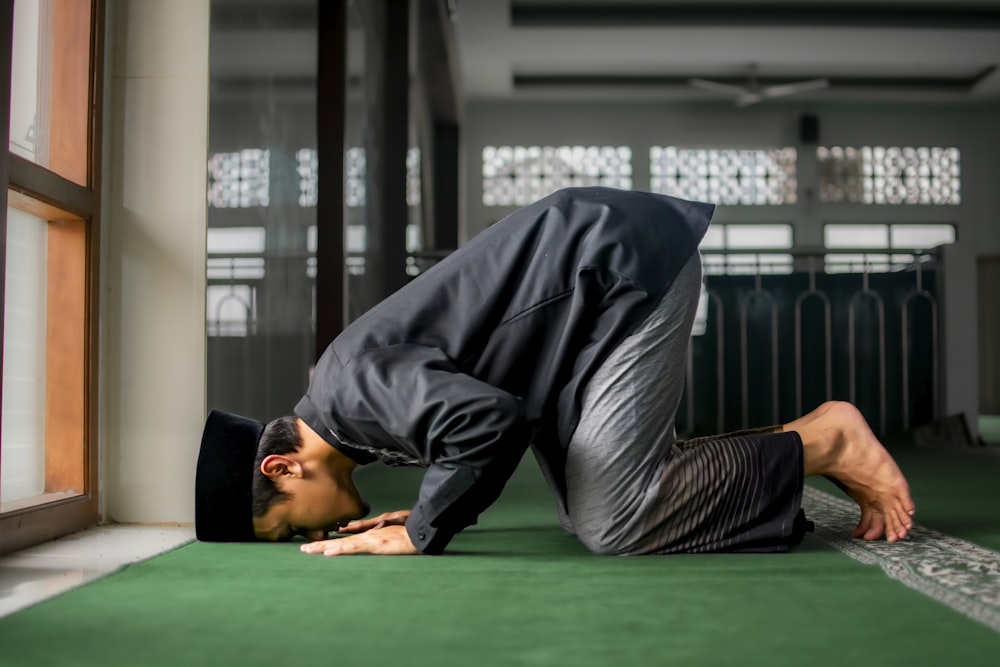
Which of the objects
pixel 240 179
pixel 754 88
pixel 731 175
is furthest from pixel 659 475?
pixel 731 175

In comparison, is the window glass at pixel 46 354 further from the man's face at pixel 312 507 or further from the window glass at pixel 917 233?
the window glass at pixel 917 233

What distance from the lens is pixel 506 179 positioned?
1110cm

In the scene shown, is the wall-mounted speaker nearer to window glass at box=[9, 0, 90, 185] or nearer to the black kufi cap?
window glass at box=[9, 0, 90, 185]

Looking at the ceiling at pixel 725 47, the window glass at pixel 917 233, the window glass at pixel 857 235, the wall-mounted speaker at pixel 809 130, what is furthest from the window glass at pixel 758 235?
the ceiling at pixel 725 47

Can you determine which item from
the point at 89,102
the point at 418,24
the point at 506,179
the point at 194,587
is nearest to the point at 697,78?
the point at 506,179

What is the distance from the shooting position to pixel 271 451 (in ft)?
6.40

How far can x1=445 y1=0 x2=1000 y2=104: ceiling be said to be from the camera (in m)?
8.59

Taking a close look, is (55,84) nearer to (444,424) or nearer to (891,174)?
(444,424)

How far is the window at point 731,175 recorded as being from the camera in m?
11.0

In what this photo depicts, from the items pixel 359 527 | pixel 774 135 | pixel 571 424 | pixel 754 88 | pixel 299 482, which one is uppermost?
pixel 754 88

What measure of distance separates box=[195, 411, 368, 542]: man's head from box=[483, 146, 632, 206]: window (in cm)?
923

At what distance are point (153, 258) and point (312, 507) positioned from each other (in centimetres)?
78

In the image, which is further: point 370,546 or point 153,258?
point 153,258

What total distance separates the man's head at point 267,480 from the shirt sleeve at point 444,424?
21 centimetres
